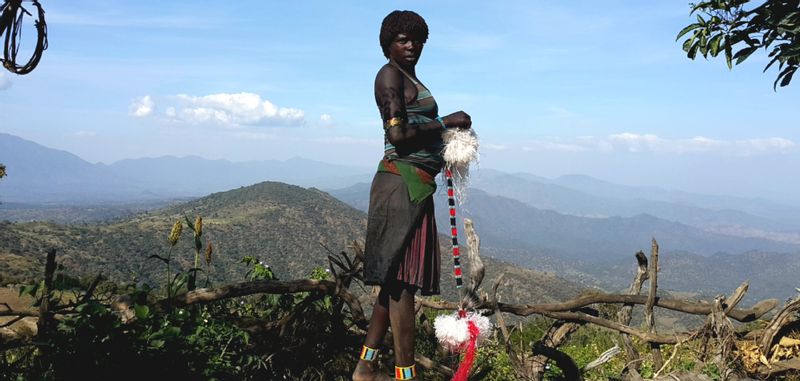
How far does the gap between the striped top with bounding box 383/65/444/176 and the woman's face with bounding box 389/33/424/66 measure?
7 cm

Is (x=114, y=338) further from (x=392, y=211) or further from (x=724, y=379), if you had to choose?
(x=724, y=379)

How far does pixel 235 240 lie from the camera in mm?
65000

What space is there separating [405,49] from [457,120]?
51 centimetres

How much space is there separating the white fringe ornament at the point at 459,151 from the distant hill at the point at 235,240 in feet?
90.7

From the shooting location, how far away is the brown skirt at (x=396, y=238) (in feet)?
10.7

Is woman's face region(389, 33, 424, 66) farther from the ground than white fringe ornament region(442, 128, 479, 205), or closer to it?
farther from the ground

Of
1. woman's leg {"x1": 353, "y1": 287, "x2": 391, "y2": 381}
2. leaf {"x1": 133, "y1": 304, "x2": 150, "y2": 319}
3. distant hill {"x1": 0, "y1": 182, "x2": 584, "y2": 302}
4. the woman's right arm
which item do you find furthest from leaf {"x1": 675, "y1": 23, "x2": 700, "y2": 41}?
distant hill {"x1": 0, "y1": 182, "x2": 584, "y2": 302}

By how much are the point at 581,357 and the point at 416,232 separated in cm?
390

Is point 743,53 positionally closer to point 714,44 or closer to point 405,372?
point 714,44

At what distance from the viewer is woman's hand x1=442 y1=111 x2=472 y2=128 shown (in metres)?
3.31

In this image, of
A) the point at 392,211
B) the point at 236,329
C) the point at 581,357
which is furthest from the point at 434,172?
the point at 581,357

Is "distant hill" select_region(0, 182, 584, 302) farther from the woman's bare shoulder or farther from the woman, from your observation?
the woman's bare shoulder

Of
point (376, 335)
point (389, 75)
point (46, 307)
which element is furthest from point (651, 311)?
point (46, 307)

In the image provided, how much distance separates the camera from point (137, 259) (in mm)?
52469
